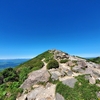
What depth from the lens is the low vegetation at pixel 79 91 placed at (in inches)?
603

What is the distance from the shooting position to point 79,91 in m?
16.5

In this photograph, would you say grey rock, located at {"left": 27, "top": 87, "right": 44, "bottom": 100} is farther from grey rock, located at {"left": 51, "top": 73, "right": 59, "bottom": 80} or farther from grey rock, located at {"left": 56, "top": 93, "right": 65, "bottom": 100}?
grey rock, located at {"left": 51, "top": 73, "right": 59, "bottom": 80}

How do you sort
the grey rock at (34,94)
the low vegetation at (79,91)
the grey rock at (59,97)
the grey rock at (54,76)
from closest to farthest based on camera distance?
the low vegetation at (79,91)
the grey rock at (59,97)
the grey rock at (34,94)
the grey rock at (54,76)

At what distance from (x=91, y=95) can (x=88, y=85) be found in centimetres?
247

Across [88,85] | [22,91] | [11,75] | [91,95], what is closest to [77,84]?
[88,85]

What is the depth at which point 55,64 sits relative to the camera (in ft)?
99.8

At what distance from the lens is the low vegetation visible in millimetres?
15328

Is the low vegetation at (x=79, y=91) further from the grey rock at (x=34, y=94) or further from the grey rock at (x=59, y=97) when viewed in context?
the grey rock at (x=34, y=94)

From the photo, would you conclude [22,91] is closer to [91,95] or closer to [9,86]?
[9,86]

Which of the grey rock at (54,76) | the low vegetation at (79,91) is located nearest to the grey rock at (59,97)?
the low vegetation at (79,91)

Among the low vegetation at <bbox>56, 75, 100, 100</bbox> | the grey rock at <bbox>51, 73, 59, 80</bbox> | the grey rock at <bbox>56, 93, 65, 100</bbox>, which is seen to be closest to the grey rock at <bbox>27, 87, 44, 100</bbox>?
the low vegetation at <bbox>56, 75, 100, 100</bbox>

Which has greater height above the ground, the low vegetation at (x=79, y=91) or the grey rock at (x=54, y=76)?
the grey rock at (x=54, y=76)

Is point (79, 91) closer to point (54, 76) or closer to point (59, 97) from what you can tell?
point (59, 97)

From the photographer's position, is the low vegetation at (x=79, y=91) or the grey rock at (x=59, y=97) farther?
the grey rock at (x=59, y=97)
